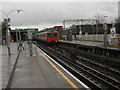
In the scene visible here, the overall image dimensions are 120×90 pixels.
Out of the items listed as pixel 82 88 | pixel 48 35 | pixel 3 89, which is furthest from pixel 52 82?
pixel 48 35

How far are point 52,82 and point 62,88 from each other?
4.08 ft

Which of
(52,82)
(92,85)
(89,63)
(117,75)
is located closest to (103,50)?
(89,63)

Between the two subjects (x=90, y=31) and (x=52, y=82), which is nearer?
(x=52, y=82)

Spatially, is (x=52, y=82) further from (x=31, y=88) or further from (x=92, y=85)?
(x=92, y=85)

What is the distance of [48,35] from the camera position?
43500 millimetres

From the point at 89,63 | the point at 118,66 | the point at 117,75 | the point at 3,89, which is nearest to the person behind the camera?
the point at 3,89

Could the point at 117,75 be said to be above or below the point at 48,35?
below

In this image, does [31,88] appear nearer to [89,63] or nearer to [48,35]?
[89,63]

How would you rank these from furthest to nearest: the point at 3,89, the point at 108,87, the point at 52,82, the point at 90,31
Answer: the point at 90,31 < the point at 108,87 < the point at 52,82 < the point at 3,89

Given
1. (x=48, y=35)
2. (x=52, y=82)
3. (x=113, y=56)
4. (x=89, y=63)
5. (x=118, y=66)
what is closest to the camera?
(x=52, y=82)

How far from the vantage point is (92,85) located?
36.9ft

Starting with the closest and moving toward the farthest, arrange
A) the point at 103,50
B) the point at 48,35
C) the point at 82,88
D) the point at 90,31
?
the point at 82,88
the point at 103,50
the point at 48,35
the point at 90,31

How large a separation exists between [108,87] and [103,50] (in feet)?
56.3

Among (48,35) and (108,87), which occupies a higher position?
(48,35)
